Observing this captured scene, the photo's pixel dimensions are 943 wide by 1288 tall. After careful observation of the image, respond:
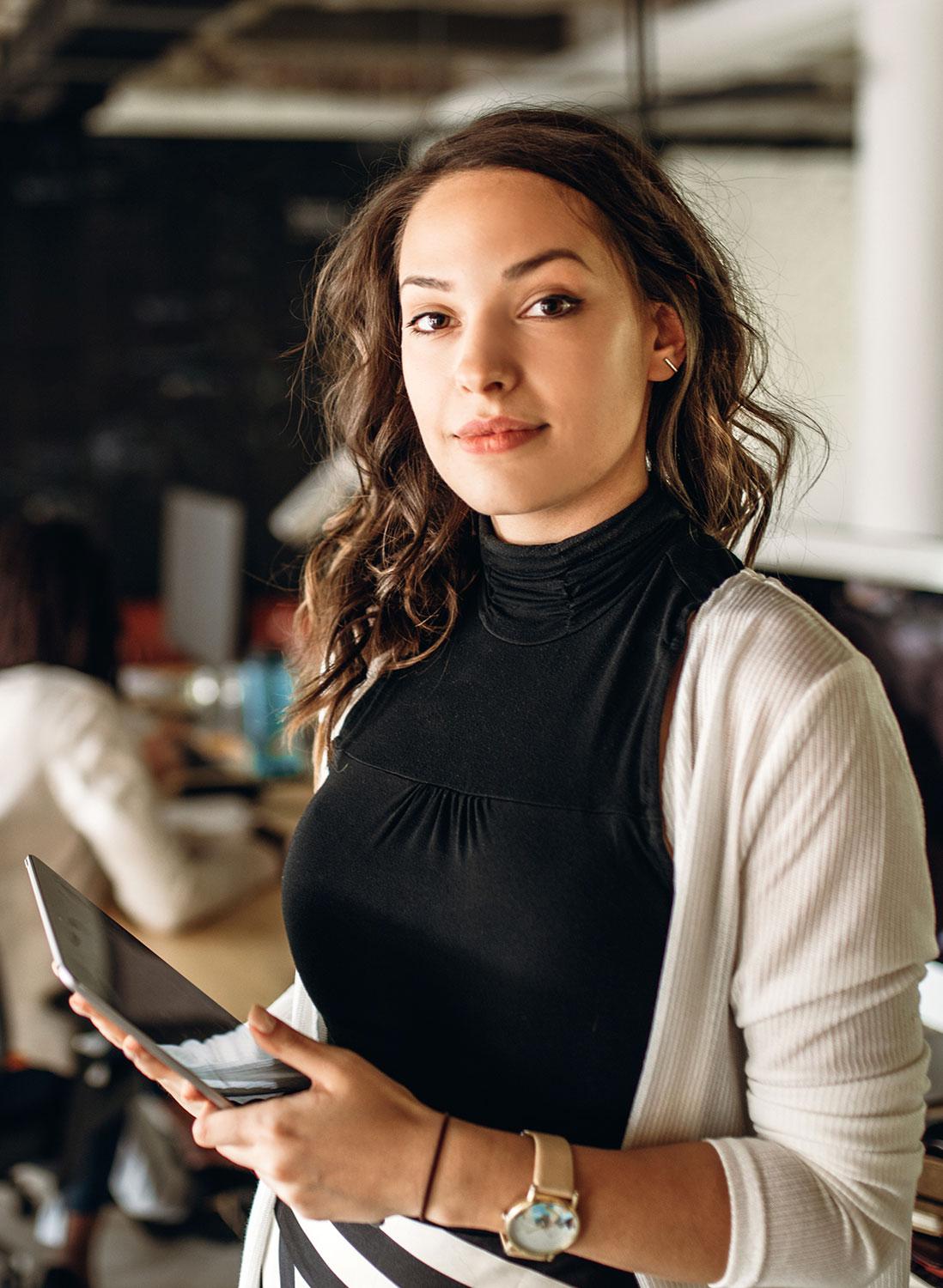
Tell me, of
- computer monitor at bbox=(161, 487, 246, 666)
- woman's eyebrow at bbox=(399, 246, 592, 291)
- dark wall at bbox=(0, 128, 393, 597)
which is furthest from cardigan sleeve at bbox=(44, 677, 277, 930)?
dark wall at bbox=(0, 128, 393, 597)

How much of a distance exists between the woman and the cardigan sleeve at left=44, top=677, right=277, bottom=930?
4.19ft

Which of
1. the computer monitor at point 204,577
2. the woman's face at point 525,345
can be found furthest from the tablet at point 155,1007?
the computer monitor at point 204,577

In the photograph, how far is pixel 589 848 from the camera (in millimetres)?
894

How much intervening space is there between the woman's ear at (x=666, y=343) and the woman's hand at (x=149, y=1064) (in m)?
0.59

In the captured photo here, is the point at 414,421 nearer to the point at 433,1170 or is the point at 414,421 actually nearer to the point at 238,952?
the point at 433,1170

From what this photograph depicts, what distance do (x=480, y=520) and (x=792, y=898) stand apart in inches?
17.1

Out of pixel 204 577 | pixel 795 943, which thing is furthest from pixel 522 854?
pixel 204 577

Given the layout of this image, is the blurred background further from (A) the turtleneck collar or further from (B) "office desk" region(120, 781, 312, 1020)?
(A) the turtleneck collar

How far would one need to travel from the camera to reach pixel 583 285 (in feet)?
3.06

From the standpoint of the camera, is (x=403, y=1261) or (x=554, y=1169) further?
(x=403, y=1261)

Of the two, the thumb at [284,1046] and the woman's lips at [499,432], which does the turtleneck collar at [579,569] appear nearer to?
the woman's lips at [499,432]

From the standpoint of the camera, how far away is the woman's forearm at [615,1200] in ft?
2.75

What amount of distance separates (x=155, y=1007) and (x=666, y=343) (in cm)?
60

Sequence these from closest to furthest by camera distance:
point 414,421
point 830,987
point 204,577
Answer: point 830,987 → point 414,421 → point 204,577
